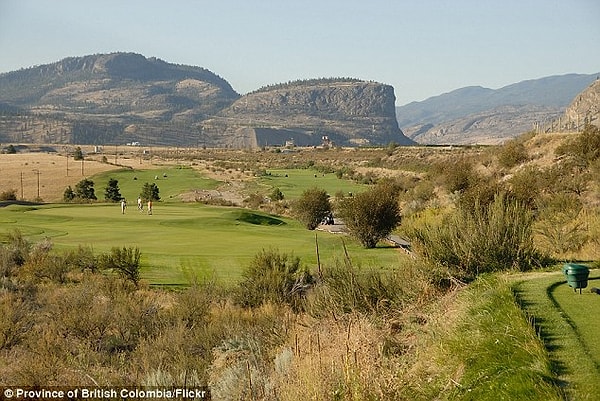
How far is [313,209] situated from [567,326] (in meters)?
30.1

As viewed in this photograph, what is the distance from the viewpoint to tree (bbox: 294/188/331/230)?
1501 inches

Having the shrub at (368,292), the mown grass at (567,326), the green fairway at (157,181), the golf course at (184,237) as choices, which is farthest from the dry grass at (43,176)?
the mown grass at (567,326)

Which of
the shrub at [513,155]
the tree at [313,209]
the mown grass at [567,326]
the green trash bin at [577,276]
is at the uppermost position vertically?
the shrub at [513,155]

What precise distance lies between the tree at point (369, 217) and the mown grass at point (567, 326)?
49.8 ft

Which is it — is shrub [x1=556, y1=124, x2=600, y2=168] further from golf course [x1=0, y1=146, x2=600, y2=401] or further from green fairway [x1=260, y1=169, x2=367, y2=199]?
green fairway [x1=260, y1=169, x2=367, y2=199]

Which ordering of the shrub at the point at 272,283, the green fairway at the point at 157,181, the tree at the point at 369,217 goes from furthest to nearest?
1. the green fairway at the point at 157,181
2. the tree at the point at 369,217
3. the shrub at the point at 272,283

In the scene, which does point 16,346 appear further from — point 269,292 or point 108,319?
point 269,292

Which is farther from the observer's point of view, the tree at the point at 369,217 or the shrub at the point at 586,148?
the shrub at the point at 586,148

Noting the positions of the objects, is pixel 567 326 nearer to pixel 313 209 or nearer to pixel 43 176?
pixel 313 209

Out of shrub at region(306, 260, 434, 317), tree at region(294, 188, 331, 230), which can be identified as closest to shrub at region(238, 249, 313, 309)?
shrub at region(306, 260, 434, 317)

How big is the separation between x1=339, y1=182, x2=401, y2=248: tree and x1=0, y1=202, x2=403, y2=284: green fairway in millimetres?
660

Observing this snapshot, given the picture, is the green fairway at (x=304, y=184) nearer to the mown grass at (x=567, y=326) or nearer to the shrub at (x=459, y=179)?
the shrub at (x=459, y=179)

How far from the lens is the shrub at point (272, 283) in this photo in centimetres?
1507

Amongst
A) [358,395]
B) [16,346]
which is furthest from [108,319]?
[358,395]
